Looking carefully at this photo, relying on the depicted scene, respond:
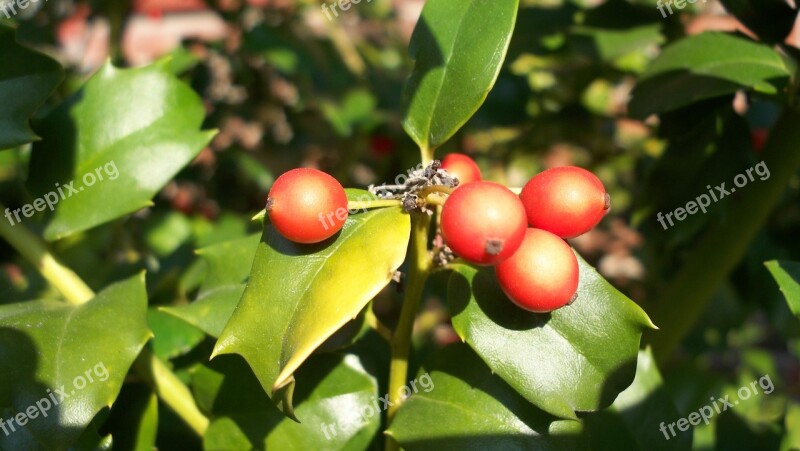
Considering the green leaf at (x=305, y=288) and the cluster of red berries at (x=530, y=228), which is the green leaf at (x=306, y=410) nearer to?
the green leaf at (x=305, y=288)

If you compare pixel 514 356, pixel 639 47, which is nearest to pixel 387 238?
pixel 514 356

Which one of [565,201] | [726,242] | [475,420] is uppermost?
[565,201]

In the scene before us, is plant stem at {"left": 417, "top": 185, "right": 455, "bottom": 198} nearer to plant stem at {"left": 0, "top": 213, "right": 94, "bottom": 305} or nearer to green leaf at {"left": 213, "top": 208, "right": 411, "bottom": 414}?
green leaf at {"left": 213, "top": 208, "right": 411, "bottom": 414}

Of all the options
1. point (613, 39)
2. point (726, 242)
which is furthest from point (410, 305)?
point (613, 39)

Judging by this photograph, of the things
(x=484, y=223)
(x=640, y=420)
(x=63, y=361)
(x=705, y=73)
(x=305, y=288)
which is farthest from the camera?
(x=705, y=73)

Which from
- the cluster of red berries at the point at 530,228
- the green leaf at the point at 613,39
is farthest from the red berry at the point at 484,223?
the green leaf at the point at 613,39

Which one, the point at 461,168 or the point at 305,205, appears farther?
the point at 461,168

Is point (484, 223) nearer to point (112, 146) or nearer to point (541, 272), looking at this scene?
point (541, 272)

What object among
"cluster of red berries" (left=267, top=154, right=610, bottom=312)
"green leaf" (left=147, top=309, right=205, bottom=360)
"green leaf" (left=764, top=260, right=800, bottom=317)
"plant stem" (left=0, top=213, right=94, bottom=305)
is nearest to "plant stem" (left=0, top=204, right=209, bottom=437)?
"plant stem" (left=0, top=213, right=94, bottom=305)
